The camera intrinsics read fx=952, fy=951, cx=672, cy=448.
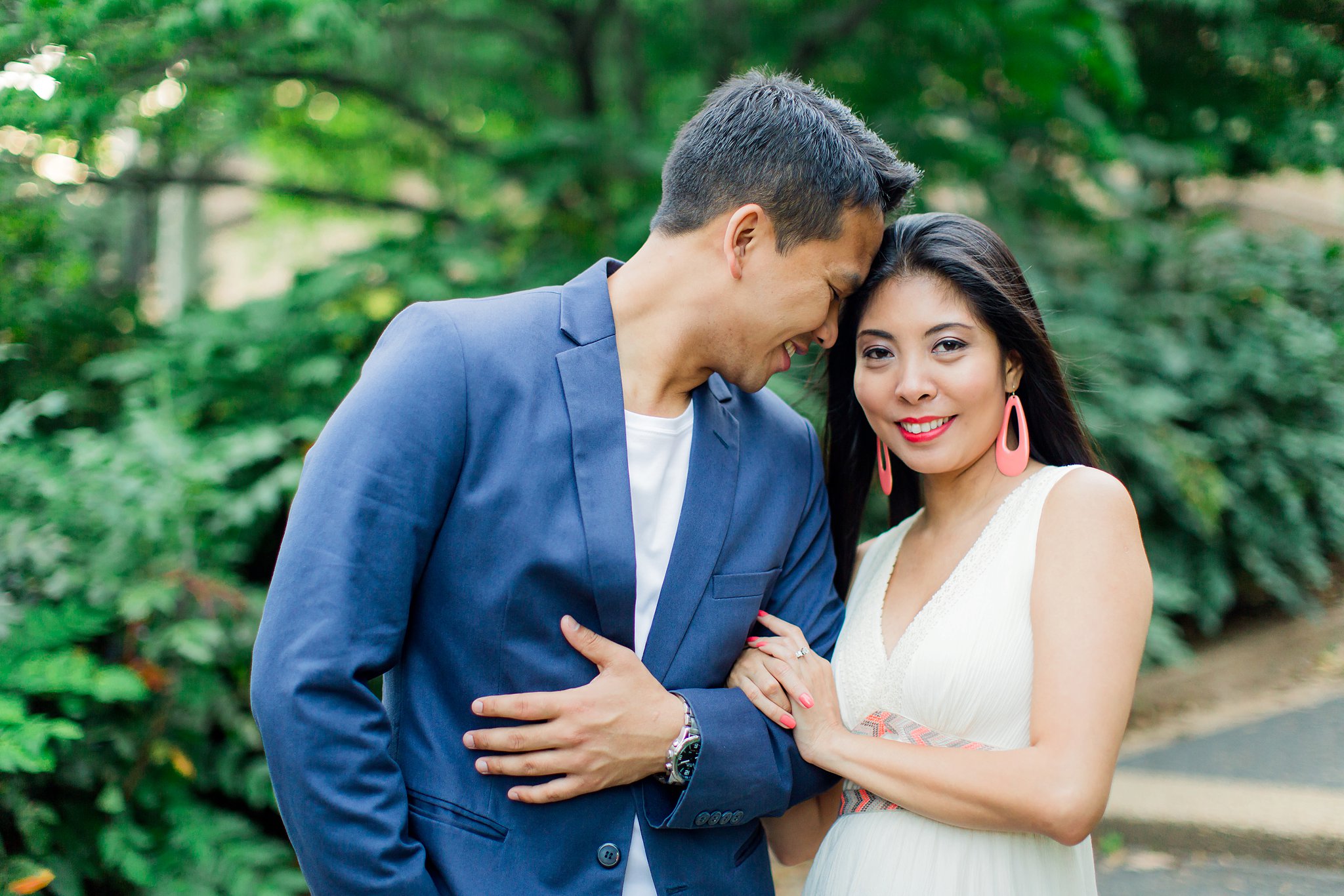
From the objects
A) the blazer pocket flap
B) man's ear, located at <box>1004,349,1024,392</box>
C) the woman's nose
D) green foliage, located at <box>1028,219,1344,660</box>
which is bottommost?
green foliage, located at <box>1028,219,1344,660</box>

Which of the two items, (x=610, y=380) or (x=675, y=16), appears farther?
(x=675, y=16)

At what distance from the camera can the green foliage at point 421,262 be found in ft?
10.6

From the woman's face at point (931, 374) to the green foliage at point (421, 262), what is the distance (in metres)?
1.70

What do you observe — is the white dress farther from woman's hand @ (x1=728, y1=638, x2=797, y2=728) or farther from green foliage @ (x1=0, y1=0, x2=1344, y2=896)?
green foliage @ (x1=0, y1=0, x2=1344, y2=896)

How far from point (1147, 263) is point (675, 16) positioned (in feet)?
12.0

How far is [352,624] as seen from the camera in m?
1.60

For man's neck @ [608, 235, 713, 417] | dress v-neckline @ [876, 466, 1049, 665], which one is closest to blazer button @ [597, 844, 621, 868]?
dress v-neckline @ [876, 466, 1049, 665]

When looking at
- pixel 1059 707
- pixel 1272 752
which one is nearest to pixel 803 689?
pixel 1059 707

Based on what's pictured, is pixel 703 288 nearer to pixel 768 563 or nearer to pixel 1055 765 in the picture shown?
pixel 768 563

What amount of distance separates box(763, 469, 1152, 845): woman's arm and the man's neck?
608 mm

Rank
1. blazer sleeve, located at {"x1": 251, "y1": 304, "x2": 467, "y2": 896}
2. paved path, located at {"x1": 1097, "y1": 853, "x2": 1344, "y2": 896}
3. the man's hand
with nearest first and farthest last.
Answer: blazer sleeve, located at {"x1": 251, "y1": 304, "x2": 467, "y2": 896}
the man's hand
paved path, located at {"x1": 1097, "y1": 853, "x2": 1344, "y2": 896}

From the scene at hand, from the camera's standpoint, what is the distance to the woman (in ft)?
6.12

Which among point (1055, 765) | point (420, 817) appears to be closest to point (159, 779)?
point (420, 817)

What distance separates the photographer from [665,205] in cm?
214
